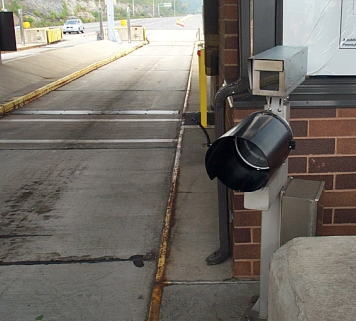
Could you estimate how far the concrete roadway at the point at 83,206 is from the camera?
3850mm

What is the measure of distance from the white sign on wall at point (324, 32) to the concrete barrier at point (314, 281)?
1477 mm

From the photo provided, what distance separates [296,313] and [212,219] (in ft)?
10.9

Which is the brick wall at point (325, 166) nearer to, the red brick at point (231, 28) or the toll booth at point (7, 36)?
the red brick at point (231, 28)

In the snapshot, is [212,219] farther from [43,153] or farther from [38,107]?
[38,107]

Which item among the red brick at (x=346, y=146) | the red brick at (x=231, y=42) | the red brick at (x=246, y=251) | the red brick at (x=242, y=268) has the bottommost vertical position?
the red brick at (x=242, y=268)

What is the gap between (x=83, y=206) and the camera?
577 cm

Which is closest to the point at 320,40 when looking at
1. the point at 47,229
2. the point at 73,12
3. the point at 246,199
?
the point at 246,199

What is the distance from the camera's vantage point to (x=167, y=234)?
4879 millimetres

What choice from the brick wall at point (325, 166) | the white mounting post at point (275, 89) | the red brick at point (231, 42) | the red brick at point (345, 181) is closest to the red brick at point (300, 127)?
the brick wall at point (325, 166)

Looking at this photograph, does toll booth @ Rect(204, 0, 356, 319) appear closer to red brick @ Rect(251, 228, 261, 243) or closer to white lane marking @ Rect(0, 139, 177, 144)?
red brick @ Rect(251, 228, 261, 243)

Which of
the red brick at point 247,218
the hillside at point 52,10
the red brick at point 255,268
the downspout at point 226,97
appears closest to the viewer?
the downspout at point 226,97

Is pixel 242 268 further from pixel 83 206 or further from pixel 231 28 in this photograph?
pixel 83 206

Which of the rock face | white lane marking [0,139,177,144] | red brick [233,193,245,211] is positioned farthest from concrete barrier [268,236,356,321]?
the rock face

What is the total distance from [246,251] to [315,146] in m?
0.87
